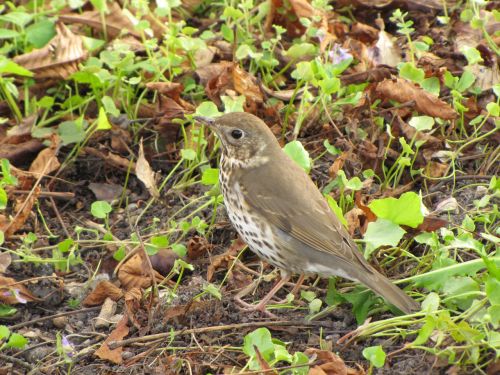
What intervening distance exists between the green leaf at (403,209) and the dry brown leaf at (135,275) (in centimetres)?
114

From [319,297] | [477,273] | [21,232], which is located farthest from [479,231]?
[21,232]

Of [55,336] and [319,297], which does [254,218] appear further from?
[55,336]

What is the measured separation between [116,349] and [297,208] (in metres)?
1.07

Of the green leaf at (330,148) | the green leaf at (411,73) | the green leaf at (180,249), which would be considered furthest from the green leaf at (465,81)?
the green leaf at (180,249)

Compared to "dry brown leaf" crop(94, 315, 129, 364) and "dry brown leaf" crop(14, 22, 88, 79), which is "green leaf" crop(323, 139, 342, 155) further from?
"dry brown leaf" crop(14, 22, 88, 79)

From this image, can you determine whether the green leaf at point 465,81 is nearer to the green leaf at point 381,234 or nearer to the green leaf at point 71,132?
the green leaf at point 381,234

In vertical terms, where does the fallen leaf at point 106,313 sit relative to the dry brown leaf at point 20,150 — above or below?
below

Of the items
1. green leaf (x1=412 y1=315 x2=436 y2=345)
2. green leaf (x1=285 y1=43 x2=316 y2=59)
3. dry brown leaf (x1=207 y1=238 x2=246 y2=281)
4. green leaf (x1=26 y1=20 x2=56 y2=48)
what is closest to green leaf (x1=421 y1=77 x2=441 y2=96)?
green leaf (x1=285 y1=43 x2=316 y2=59)

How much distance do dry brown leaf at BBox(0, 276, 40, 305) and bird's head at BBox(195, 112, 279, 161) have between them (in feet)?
3.86

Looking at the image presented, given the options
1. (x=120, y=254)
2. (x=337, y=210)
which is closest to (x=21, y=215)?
(x=120, y=254)

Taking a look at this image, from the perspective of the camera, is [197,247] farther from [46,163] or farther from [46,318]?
[46,163]

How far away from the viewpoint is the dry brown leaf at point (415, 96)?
212 inches

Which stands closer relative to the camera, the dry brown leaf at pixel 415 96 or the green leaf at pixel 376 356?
the green leaf at pixel 376 356

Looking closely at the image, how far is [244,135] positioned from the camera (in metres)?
4.91
